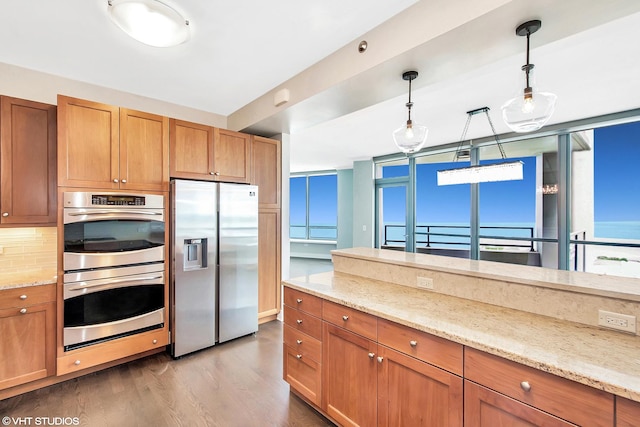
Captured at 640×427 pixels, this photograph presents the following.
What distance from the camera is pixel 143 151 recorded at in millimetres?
2631

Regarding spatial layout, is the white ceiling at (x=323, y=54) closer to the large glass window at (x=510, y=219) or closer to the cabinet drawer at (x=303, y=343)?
the large glass window at (x=510, y=219)

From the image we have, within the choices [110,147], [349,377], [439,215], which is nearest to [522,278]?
[349,377]

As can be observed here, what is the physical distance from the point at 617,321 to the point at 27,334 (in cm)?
376

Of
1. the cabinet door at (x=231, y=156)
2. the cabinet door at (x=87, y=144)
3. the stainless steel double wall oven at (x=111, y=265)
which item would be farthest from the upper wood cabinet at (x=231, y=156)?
the cabinet door at (x=87, y=144)

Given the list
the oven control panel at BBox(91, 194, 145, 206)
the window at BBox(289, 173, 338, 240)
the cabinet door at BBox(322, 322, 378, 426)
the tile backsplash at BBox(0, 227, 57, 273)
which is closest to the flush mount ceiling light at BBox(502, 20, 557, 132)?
the cabinet door at BBox(322, 322, 378, 426)

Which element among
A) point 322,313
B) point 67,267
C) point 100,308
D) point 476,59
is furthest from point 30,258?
point 476,59

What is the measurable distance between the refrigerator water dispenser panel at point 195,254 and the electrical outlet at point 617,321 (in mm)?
2987

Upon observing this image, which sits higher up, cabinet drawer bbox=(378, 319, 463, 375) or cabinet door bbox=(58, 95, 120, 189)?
cabinet door bbox=(58, 95, 120, 189)

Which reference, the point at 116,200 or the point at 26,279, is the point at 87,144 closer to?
the point at 116,200

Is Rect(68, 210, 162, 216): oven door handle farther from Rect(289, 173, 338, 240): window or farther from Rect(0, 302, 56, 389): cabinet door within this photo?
Rect(289, 173, 338, 240): window

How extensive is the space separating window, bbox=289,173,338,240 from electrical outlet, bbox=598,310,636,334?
7789mm

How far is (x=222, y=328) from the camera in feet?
9.87

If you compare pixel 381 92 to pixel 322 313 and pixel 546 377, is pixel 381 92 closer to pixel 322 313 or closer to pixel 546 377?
pixel 322 313

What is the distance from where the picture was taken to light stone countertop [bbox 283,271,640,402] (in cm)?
94
